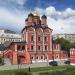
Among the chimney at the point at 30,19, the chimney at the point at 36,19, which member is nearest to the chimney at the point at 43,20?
the chimney at the point at 36,19

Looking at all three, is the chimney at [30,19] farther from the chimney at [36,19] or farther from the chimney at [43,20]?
the chimney at [43,20]

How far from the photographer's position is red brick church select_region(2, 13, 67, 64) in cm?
8031

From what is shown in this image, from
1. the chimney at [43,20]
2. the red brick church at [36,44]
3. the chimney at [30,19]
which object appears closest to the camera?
the red brick church at [36,44]

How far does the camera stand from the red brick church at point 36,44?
263 ft

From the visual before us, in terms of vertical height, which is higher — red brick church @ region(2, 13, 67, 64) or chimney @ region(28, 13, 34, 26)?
chimney @ region(28, 13, 34, 26)

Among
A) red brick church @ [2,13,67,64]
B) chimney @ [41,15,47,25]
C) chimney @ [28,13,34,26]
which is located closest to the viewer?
red brick church @ [2,13,67,64]

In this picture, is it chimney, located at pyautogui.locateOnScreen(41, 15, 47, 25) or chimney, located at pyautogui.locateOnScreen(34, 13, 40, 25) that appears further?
chimney, located at pyautogui.locateOnScreen(41, 15, 47, 25)

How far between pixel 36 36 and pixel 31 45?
290cm

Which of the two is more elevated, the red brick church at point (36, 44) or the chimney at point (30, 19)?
the chimney at point (30, 19)

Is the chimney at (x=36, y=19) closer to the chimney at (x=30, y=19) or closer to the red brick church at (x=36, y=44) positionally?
the red brick church at (x=36, y=44)

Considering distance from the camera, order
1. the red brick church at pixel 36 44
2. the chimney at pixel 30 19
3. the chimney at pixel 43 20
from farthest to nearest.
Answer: the chimney at pixel 43 20, the chimney at pixel 30 19, the red brick church at pixel 36 44

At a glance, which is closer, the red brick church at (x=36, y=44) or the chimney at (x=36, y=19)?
the red brick church at (x=36, y=44)

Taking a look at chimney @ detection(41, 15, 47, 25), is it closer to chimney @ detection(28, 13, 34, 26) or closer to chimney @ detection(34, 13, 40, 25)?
chimney @ detection(34, 13, 40, 25)

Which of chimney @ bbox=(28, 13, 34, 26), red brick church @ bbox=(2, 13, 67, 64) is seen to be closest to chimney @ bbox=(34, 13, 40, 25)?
red brick church @ bbox=(2, 13, 67, 64)
